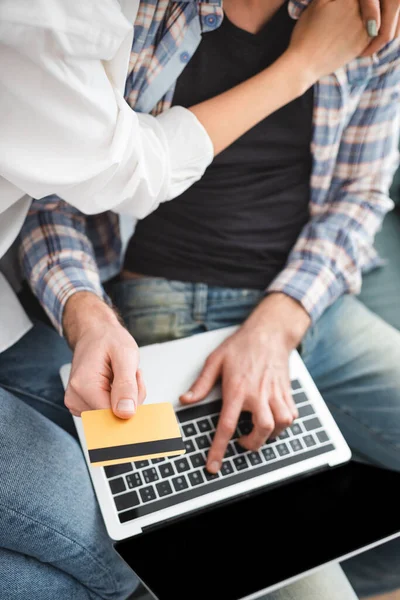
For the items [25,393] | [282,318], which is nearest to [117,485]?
[25,393]

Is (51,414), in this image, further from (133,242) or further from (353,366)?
(353,366)

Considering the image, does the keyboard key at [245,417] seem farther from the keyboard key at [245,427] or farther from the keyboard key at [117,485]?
the keyboard key at [117,485]

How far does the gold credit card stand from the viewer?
517 mm

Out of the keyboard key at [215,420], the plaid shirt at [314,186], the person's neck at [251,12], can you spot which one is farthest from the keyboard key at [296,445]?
the person's neck at [251,12]

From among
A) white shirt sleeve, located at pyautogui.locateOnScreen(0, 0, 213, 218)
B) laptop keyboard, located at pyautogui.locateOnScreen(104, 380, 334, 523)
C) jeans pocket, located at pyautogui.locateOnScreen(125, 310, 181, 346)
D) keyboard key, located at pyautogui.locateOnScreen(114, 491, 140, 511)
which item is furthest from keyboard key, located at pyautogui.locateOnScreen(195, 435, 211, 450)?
white shirt sleeve, located at pyautogui.locateOnScreen(0, 0, 213, 218)

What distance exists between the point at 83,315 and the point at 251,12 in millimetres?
509

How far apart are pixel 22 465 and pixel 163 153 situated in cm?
42

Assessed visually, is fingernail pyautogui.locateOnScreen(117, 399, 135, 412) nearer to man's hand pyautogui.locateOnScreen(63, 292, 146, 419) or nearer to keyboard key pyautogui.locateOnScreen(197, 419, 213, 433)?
man's hand pyautogui.locateOnScreen(63, 292, 146, 419)

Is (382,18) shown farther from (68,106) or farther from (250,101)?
(68,106)

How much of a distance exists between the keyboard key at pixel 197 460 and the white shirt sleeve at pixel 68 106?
35 centimetres

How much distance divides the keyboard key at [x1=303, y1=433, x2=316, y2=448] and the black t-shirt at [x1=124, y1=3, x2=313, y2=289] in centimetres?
29

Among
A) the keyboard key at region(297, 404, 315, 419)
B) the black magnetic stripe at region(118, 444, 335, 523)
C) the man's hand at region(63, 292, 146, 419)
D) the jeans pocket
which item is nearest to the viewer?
the man's hand at region(63, 292, 146, 419)

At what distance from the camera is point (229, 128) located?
73 cm

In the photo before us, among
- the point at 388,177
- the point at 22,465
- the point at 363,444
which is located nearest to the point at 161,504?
the point at 22,465
